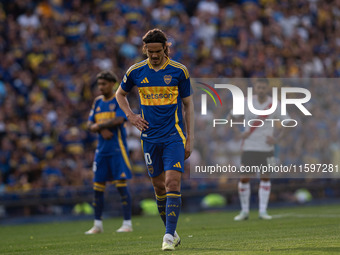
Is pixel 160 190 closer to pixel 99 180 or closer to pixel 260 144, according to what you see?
pixel 99 180

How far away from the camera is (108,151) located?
13.4 m

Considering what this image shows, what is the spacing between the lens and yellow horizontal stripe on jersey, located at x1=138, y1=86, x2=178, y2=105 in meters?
9.05

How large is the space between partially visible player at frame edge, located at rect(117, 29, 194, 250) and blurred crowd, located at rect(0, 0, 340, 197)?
9.94m

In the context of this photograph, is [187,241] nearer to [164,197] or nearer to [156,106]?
[164,197]

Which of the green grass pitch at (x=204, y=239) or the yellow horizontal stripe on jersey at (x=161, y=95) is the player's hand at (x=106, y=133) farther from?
the yellow horizontal stripe on jersey at (x=161, y=95)

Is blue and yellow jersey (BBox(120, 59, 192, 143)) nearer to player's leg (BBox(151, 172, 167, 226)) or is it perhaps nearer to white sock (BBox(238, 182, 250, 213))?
player's leg (BBox(151, 172, 167, 226))

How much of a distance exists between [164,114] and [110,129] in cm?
449

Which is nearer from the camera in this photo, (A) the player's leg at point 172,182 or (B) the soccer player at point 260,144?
(A) the player's leg at point 172,182

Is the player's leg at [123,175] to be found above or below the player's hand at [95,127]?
below

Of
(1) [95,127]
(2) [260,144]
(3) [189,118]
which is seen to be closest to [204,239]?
(3) [189,118]

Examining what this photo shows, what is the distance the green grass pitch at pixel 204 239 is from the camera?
865 cm

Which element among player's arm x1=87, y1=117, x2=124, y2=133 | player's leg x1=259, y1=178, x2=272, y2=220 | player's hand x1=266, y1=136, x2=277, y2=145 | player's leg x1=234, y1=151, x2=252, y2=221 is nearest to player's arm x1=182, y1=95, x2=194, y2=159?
player's arm x1=87, y1=117, x2=124, y2=133

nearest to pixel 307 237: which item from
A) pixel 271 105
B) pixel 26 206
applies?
pixel 271 105

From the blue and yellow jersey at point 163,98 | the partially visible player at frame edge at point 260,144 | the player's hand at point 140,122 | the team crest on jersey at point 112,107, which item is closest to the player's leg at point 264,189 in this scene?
the partially visible player at frame edge at point 260,144
